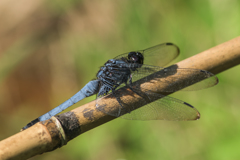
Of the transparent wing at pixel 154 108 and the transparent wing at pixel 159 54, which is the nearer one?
the transparent wing at pixel 154 108

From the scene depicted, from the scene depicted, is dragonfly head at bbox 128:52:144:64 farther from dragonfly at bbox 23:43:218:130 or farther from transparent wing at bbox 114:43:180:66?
transparent wing at bbox 114:43:180:66

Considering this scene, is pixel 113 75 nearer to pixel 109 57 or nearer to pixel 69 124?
pixel 69 124

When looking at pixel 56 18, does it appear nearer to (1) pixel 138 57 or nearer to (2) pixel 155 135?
(1) pixel 138 57

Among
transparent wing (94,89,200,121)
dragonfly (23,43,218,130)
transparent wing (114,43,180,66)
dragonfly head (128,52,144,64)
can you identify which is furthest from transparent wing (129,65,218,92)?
transparent wing (114,43,180,66)

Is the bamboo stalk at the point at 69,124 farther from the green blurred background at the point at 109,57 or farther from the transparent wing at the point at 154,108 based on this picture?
the green blurred background at the point at 109,57

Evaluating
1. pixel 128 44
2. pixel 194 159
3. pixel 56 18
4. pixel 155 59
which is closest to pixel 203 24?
pixel 155 59

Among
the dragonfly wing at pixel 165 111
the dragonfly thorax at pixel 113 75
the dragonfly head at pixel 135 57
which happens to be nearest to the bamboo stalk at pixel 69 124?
the dragonfly wing at pixel 165 111
